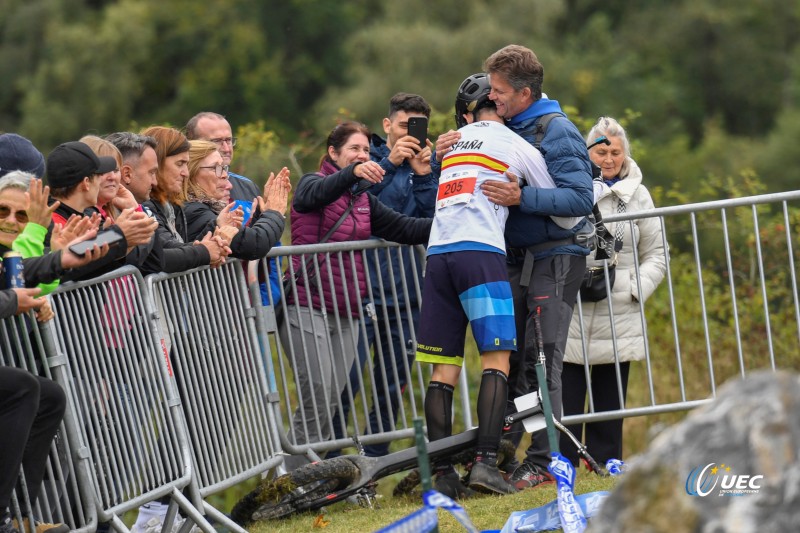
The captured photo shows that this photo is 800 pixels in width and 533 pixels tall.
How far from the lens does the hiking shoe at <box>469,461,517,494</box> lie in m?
6.43

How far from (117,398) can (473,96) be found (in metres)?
2.21

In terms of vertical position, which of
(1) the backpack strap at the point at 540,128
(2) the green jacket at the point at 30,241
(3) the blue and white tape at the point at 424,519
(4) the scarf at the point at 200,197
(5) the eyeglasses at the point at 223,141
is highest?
(5) the eyeglasses at the point at 223,141

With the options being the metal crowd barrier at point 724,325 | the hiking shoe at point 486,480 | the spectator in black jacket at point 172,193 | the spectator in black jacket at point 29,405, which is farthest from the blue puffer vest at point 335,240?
the metal crowd barrier at point 724,325

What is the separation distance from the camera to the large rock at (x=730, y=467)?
2.95 meters

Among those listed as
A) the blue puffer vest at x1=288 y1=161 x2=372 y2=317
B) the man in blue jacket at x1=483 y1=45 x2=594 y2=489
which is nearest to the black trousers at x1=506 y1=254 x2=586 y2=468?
the man in blue jacket at x1=483 y1=45 x2=594 y2=489

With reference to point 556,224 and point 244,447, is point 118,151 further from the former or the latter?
point 556,224

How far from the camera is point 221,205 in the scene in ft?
23.2

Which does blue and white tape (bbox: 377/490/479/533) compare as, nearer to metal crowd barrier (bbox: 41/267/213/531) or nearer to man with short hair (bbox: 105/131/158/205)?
metal crowd barrier (bbox: 41/267/213/531)

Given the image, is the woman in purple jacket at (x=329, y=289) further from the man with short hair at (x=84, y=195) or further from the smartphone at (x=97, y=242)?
the smartphone at (x=97, y=242)

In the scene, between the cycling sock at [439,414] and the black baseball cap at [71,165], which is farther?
the cycling sock at [439,414]

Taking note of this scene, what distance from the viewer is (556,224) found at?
22.1ft

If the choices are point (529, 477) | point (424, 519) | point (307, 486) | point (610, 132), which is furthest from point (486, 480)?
point (424, 519)

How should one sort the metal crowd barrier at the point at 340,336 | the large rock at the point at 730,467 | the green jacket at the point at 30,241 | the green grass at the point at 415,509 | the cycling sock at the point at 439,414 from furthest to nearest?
the metal crowd barrier at the point at 340,336, the cycling sock at the point at 439,414, the green grass at the point at 415,509, the green jacket at the point at 30,241, the large rock at the point at 730,467

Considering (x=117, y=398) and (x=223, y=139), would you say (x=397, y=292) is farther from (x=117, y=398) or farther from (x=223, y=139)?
(x=117, y=398)
